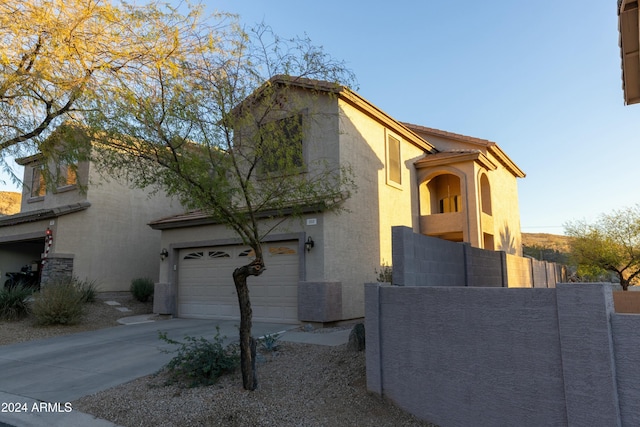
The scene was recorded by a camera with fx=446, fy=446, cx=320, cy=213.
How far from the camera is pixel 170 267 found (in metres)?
15.2

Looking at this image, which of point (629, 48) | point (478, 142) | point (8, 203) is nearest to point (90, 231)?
point (478, 142)

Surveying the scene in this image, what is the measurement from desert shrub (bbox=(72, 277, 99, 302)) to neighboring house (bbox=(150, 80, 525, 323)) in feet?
7.84

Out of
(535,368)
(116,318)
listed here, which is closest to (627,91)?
(535,368)

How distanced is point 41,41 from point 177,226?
8138 mm

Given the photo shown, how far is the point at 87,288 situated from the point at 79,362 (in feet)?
26.3

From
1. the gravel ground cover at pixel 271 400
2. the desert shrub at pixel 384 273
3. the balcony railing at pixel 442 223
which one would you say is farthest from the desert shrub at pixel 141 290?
the gravel ground cover at pixel 271 400

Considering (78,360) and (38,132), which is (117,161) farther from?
(78,360)

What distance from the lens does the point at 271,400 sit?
19.1 feet

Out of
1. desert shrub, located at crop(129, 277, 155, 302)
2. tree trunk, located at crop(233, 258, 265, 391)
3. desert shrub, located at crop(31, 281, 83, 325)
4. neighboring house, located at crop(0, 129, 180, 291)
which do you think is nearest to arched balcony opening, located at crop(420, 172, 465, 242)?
neighboring house, located at crop(0, 129, 180, 291)

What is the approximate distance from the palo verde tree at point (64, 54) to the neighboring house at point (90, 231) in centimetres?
757

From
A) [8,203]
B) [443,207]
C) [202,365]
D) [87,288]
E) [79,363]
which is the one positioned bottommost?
[79,363]

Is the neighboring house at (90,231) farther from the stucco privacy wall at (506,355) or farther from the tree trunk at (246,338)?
the stucco privacy wall at (506,355)

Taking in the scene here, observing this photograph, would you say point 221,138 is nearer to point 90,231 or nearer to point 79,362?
point 79,362

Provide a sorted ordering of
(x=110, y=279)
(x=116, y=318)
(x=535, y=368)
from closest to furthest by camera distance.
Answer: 1. (x=535, y=368)
2. (x=116, y=318)
3. (x=110, y=279)
